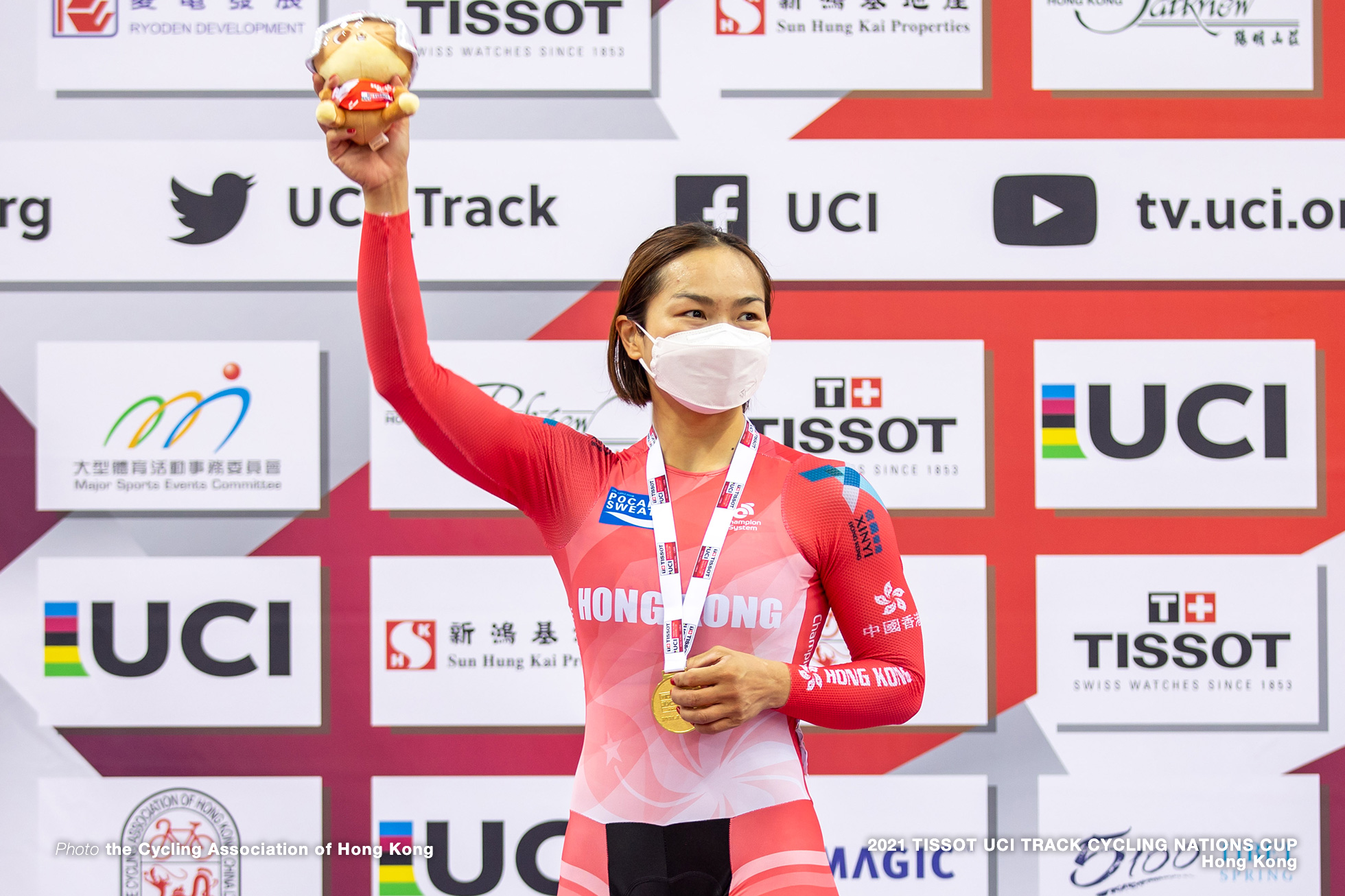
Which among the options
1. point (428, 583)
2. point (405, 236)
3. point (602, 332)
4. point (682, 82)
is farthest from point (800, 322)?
point (405, 236)

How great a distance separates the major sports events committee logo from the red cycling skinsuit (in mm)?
1943

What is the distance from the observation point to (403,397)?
114 cm

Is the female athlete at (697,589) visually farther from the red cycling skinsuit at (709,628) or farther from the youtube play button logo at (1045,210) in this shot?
the youtube play button logo at (1045,210)

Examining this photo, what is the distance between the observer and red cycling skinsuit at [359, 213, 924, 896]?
3.94 ft

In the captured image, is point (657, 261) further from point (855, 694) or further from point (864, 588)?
point (855, 694)

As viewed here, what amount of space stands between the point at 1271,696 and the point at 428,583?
7.35 ft

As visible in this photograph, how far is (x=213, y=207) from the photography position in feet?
7.65

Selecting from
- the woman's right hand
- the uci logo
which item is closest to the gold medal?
the woman's right hand

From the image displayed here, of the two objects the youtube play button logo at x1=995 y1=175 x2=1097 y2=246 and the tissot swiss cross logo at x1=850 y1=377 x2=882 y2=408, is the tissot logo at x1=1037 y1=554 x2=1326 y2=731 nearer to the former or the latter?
the tissot swiss cross logo at x1=850 y1=377 x2=882 y2=408

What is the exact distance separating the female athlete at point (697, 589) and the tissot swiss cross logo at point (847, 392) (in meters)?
1.02

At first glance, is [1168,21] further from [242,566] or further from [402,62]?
[242,566]

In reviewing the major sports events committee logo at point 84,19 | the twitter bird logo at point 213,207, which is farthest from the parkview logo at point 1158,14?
the major sports events committee logo at point 84,19

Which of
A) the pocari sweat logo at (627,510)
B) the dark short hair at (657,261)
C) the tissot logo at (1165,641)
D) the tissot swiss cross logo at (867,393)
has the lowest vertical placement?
the tissot logo at (1165,641)

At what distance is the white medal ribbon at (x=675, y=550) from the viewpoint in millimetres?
1198
